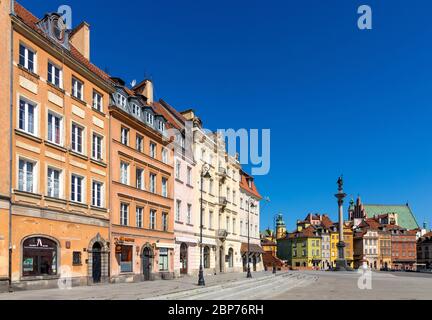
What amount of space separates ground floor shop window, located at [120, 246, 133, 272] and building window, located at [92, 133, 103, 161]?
7.05 m

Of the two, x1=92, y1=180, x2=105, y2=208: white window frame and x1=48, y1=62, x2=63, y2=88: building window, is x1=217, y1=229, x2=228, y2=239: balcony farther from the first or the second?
x1=48, y1=62, x2=63, y2=88: building window

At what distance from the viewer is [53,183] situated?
28844 mm

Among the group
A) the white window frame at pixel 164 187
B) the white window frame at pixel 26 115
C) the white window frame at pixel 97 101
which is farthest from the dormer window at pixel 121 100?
the white window frame at pixel 26 115

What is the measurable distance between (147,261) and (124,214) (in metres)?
5.17

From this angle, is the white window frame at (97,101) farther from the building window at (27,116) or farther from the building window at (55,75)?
the building window at (27,116)

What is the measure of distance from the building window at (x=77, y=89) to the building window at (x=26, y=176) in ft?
20.8

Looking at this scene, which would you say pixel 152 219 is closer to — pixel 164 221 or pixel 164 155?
pixel 164 221

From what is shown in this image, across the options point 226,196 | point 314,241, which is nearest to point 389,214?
point 314,241

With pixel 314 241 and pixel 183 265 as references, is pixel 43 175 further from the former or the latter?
pixel 314 241

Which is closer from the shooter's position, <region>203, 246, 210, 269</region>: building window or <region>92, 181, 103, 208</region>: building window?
<region>92, 181, 103, 208</region>: building window

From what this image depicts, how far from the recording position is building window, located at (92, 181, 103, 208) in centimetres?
3312

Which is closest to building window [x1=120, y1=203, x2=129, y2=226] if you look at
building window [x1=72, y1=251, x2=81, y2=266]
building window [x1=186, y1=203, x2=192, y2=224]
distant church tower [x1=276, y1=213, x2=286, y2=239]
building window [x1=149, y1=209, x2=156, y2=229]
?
building window [x1=149, y1=209, x2=156, y2=229]

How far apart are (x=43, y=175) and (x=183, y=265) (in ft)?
72.2

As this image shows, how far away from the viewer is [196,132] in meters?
50.1
